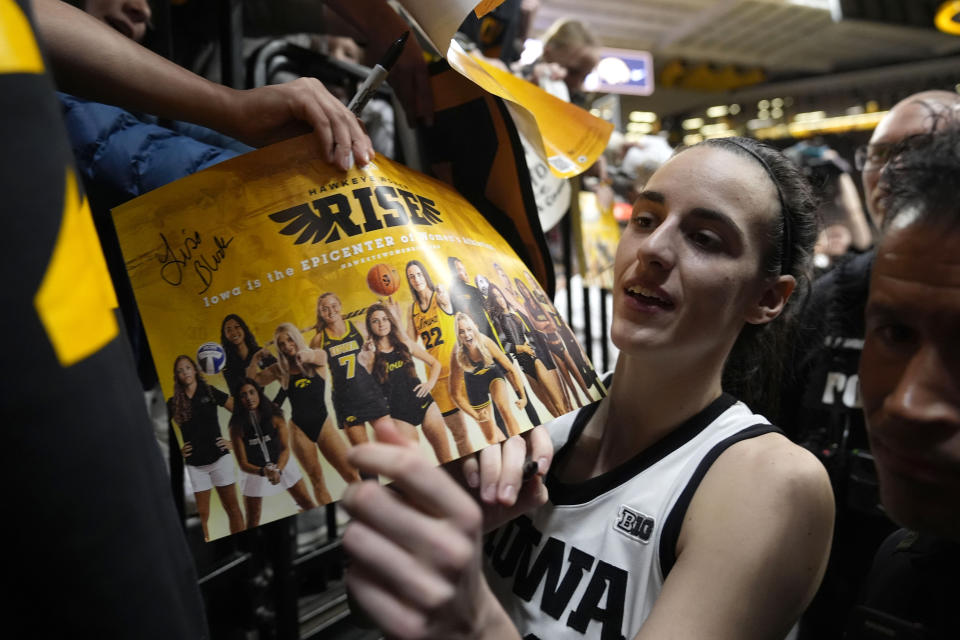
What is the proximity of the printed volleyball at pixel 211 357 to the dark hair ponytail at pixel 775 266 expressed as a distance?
756 millimetres

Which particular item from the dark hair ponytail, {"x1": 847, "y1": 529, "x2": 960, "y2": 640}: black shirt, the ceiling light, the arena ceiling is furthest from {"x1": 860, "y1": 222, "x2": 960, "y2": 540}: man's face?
the ceiling light

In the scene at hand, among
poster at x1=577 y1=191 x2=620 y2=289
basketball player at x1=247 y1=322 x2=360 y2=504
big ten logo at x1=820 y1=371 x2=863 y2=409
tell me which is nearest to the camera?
basketball player at x1=247 y1=322 x2=360 y2=504

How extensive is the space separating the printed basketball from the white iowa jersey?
47cm

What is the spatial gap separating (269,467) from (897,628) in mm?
673

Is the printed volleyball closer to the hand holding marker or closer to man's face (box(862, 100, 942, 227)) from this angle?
the hand holding marker

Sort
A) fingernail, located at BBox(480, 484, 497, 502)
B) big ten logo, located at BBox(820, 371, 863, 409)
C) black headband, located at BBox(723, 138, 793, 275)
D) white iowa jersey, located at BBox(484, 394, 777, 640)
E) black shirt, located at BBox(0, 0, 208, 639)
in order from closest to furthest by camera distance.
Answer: black shirt, located at BBox(0, 0, 208, 639)
fingernail, located at BBox(480, 484, 497, 502)
white iowa jersey, located at BBox(484, 394, 777, 640)
black headband, located at BBox(723, 138, 793, 275)
big ten logo, located at BBox(820, 371, 863, 409)

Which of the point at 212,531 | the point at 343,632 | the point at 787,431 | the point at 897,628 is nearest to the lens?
the point at 212,531

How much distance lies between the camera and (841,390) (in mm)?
1411

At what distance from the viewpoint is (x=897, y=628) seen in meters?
0.66

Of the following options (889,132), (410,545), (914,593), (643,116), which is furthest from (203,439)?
(643,116)

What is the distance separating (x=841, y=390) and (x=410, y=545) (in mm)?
1347

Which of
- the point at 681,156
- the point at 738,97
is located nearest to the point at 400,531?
the point at 681,156

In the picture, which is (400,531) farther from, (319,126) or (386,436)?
(319,126)

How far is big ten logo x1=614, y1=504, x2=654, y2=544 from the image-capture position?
0.77 metres
